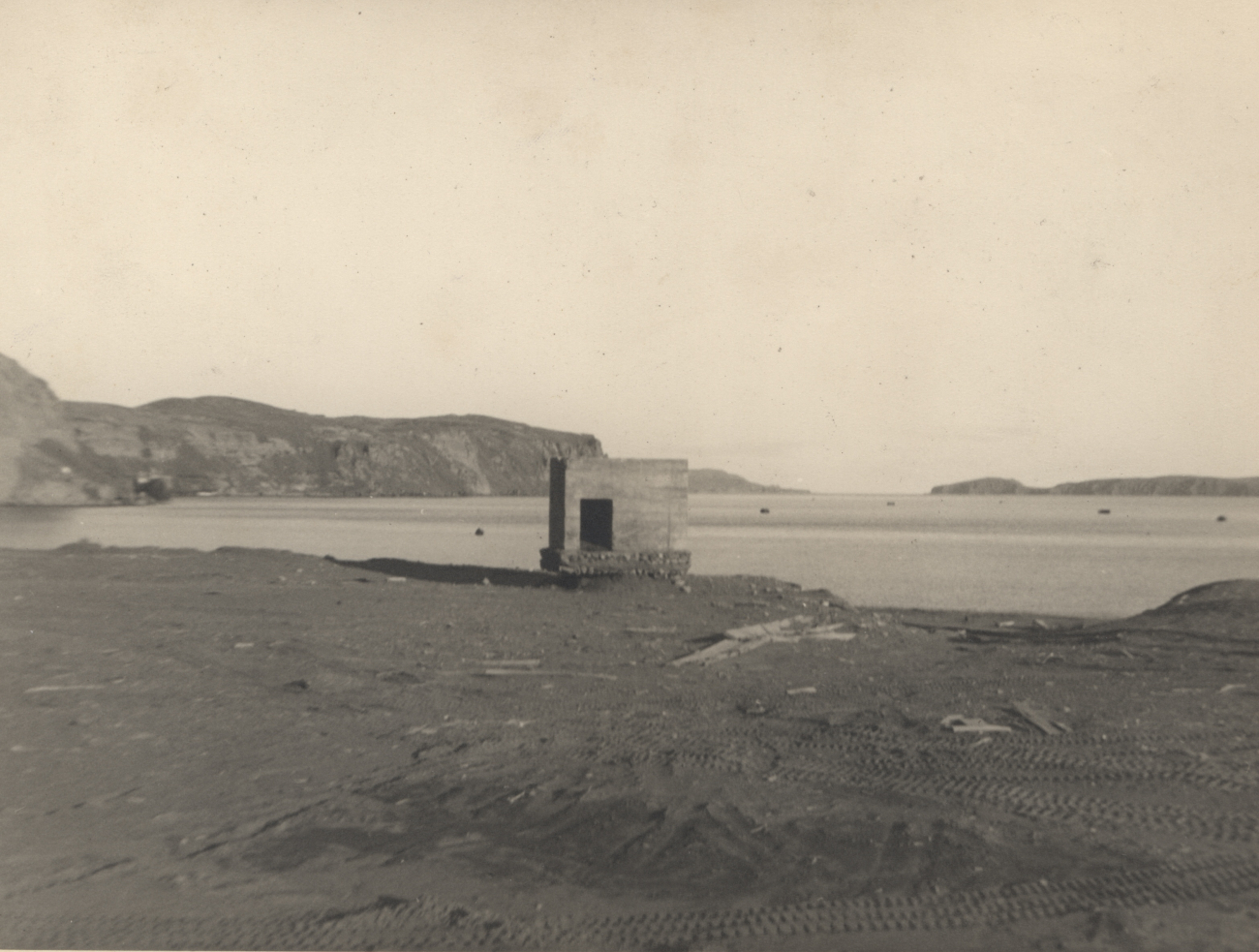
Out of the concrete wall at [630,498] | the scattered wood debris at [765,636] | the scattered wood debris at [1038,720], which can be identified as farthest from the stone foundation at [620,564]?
the scattered wood debris at [1038,720]

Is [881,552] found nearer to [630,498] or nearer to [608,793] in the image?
[630,498]

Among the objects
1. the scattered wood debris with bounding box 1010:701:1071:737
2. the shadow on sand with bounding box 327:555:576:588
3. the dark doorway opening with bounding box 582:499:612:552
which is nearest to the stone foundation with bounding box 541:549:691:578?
the shadow on sand with bounding box 327:555:576:588

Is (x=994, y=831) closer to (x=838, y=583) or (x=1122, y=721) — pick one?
(x=1122, y=721)

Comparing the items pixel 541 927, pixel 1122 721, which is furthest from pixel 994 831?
pixel 1122 721

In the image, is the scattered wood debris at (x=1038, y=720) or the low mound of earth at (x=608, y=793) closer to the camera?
the low mound of earth at (x=608, y=793)

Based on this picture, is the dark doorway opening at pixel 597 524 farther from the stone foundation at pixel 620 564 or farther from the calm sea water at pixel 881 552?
the calm sea water at pixel 881 552
